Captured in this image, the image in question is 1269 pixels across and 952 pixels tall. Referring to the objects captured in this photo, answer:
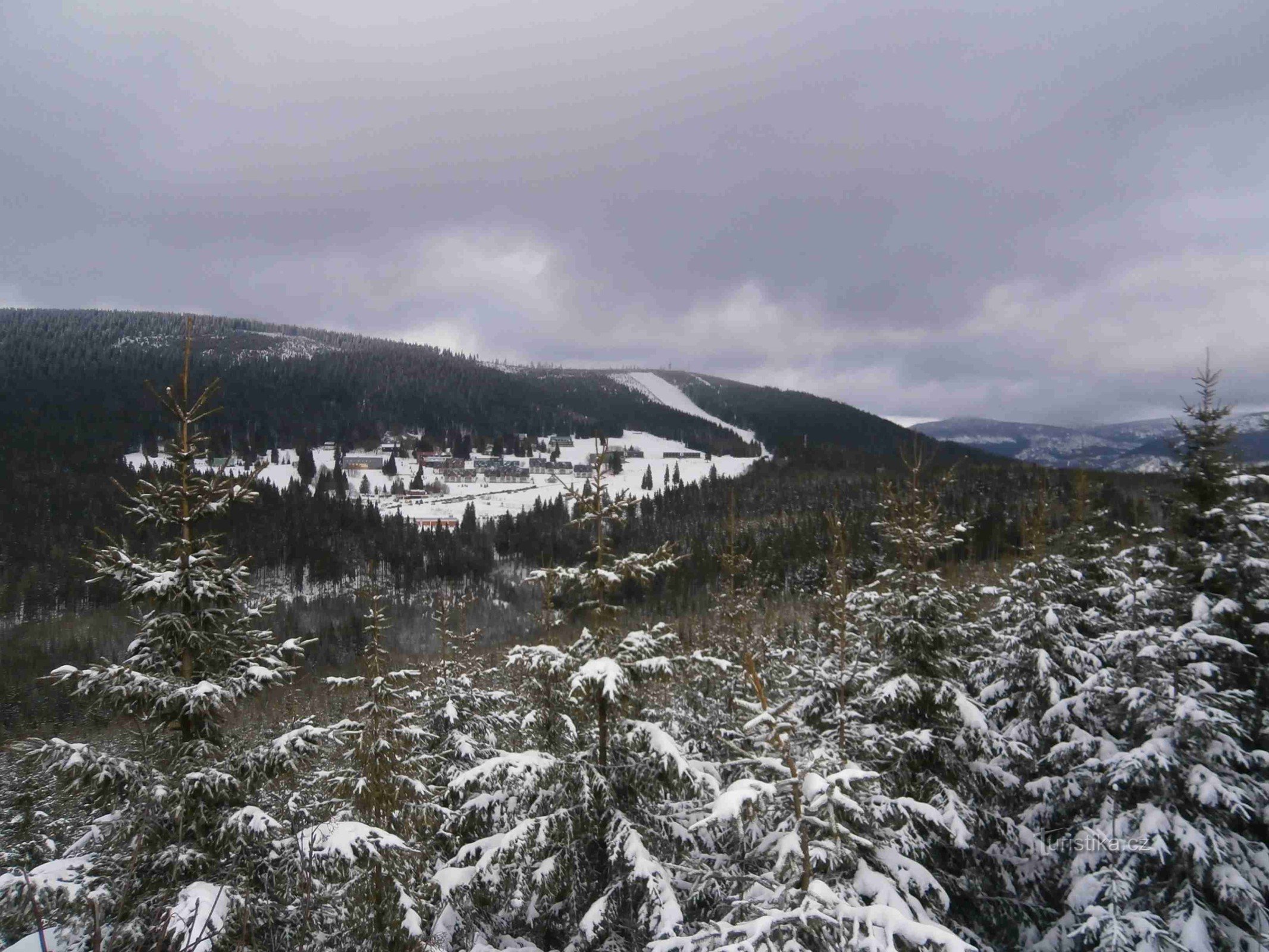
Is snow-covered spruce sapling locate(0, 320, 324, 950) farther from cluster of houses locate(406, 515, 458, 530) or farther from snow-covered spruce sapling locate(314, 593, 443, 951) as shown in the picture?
cluster of houses locate(406, 515, 458, 530)

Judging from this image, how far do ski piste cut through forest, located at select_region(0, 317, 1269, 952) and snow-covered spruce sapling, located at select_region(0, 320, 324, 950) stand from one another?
1.8 inches

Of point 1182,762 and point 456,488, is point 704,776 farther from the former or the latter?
point 456,488

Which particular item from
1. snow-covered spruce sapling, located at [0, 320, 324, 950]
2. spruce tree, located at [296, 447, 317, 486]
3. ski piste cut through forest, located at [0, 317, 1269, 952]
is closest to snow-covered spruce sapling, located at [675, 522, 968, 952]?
ski piste cut through forest, located at [0, 317, 1269, 952]

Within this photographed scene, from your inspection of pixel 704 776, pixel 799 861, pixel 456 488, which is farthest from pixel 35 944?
pixel 456 488

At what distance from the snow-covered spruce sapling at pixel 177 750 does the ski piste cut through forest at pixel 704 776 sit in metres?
0.05

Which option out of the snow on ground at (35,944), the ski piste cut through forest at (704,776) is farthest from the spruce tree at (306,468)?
the snow on ground at (35,944)

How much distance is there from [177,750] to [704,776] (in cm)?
664

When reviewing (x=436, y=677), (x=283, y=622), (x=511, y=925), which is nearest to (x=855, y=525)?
(x=436, y=677)

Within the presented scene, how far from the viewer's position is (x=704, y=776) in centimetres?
752

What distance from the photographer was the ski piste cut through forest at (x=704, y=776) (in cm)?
631

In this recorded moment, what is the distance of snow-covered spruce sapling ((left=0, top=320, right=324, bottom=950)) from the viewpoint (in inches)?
259

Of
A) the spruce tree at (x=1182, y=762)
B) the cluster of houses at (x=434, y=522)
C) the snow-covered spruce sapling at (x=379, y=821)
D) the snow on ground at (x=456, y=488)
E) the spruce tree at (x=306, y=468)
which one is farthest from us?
the spruce tree at (x=306, y=468)

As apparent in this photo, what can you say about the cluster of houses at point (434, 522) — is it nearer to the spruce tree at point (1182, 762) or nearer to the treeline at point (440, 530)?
the treeline at point (440, 530)

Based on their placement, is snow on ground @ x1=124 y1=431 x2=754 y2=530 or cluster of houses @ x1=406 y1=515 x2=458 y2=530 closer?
cluster of houses @ x1=406 y1=515 x2=458 y2=530
